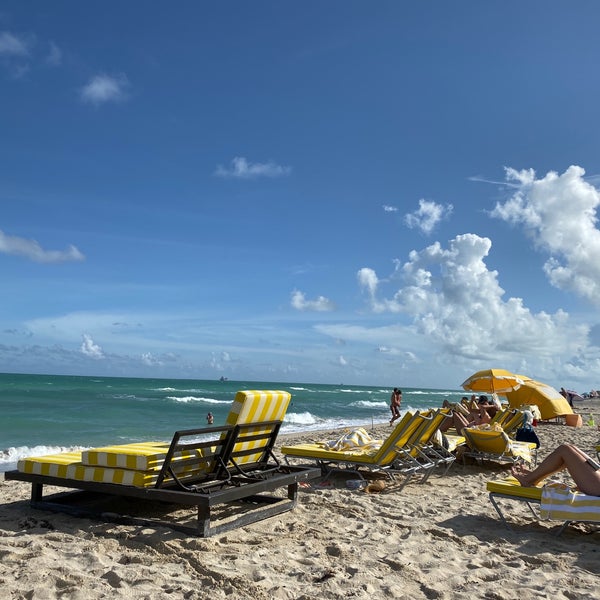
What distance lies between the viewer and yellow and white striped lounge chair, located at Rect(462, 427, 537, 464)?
27.8 feet

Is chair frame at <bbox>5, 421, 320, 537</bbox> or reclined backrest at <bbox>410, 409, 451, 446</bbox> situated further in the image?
reclined backrest at <bbox>410, 409, 451, 446</bbox>

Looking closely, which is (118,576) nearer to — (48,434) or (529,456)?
(529,456)

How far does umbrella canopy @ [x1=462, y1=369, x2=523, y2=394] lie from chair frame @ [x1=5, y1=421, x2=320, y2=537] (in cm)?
1211

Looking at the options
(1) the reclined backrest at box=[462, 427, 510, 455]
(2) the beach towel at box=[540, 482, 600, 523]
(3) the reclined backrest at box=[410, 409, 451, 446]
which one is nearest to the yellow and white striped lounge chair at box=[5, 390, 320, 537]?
(3) the reclined backrest at box=[410, 409, 451, 446]

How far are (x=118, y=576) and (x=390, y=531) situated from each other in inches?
93.2

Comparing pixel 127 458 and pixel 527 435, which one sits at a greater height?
pixel 127 458

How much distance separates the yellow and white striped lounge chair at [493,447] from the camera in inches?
334

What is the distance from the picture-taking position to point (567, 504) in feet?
16.3

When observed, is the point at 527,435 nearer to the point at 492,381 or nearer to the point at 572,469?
the point at 572,469

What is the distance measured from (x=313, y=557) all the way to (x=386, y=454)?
276 centimetres

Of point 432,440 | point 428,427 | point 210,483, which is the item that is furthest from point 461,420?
point 210,483

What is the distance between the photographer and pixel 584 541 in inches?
200

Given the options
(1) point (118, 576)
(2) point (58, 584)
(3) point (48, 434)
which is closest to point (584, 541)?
(1) point (118, 576)

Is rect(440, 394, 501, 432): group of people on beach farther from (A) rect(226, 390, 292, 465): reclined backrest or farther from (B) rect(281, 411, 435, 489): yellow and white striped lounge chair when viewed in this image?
(A) rect(226, 390, 292, 465): reclined backrest
